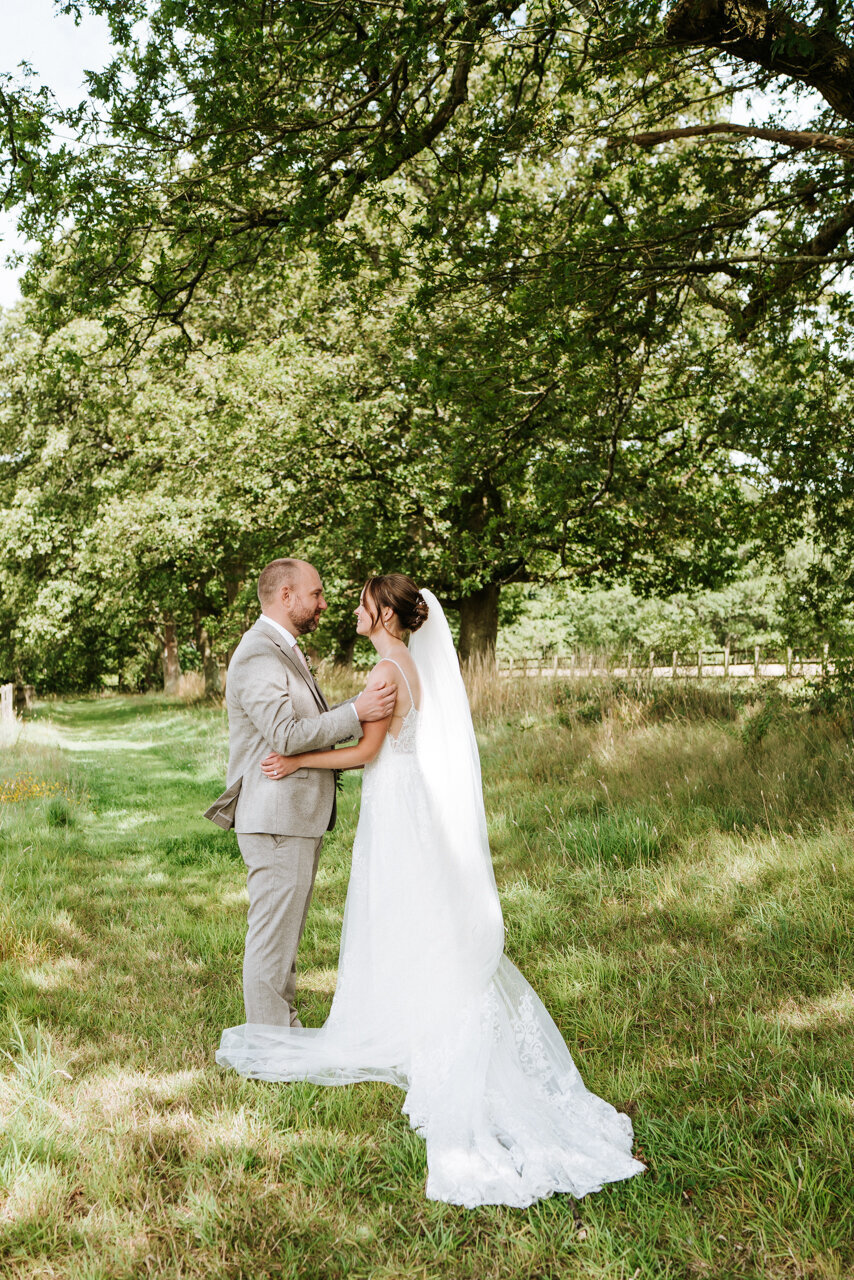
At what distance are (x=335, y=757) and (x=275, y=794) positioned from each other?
0.34 meters

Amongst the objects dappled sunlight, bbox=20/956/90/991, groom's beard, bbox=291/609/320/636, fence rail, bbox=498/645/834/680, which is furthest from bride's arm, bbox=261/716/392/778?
fence rail, bbox=498/645/834/680

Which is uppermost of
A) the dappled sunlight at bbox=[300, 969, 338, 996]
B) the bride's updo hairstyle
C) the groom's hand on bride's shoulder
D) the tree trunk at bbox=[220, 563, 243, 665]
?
the tree trunk at bbox=[220, 563, 243, 665]

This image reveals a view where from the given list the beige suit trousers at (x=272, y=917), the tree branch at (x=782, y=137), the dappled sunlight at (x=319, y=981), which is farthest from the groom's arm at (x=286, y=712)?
the tree branch at (x=782, y=137)

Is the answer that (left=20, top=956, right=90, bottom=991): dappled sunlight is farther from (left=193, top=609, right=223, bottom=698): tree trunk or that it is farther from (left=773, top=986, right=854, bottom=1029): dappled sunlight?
(left=193, top=609, right=223, bottom=698): tree trunk

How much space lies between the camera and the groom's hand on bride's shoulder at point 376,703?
436 cm

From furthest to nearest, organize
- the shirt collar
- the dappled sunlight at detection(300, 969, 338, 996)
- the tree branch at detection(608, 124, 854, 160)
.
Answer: the tree branch at detection(608, 124, 854, 160), the dappled sunlight at detection(300, 969, 338, 996), the shirt collar

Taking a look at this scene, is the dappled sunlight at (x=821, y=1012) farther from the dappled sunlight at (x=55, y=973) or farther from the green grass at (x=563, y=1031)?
the dappled sunlight at (x=55, y=973)

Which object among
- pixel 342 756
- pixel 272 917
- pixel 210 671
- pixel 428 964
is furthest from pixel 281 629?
pixel 210 671

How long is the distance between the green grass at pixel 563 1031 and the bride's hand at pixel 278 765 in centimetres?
138

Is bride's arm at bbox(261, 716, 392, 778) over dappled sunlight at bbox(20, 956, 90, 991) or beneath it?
over

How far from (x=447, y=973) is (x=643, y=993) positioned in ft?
Result: 4.03

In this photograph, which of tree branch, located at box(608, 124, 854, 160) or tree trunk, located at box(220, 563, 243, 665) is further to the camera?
tree trunk, located at box(220, 563, 243, 665)

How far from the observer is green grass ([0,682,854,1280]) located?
2963 mm

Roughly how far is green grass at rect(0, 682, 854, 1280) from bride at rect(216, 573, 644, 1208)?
204 mm
